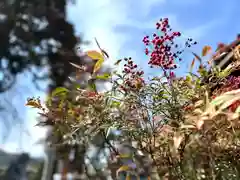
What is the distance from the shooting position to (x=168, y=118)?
1.03 meters

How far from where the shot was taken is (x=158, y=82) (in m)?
1.12

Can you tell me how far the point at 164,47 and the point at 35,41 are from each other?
6123mm

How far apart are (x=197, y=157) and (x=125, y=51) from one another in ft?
1.78

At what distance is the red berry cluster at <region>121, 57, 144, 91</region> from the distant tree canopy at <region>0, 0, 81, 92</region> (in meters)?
5.48

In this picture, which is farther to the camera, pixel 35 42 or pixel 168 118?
pixel 35 42

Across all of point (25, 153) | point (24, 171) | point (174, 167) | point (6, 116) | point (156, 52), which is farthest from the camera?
point (24, 171)

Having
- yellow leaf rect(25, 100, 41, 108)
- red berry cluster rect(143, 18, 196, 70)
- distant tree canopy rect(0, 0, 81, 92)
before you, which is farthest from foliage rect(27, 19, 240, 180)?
distant tree canopy rect(0, 0, 81, 92)

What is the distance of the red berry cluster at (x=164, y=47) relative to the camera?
1083 millimetres

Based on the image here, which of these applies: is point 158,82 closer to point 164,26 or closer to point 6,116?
point 164,26

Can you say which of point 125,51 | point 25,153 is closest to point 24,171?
point 25,153

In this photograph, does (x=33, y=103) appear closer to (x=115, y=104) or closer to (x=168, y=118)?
(x=115, y=104)

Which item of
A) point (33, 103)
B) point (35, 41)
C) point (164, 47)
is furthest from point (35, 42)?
point (164, 47)

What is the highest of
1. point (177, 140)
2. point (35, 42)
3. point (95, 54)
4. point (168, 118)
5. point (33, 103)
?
point (35, 42)

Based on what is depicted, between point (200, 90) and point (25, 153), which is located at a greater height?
point (25, 153)
